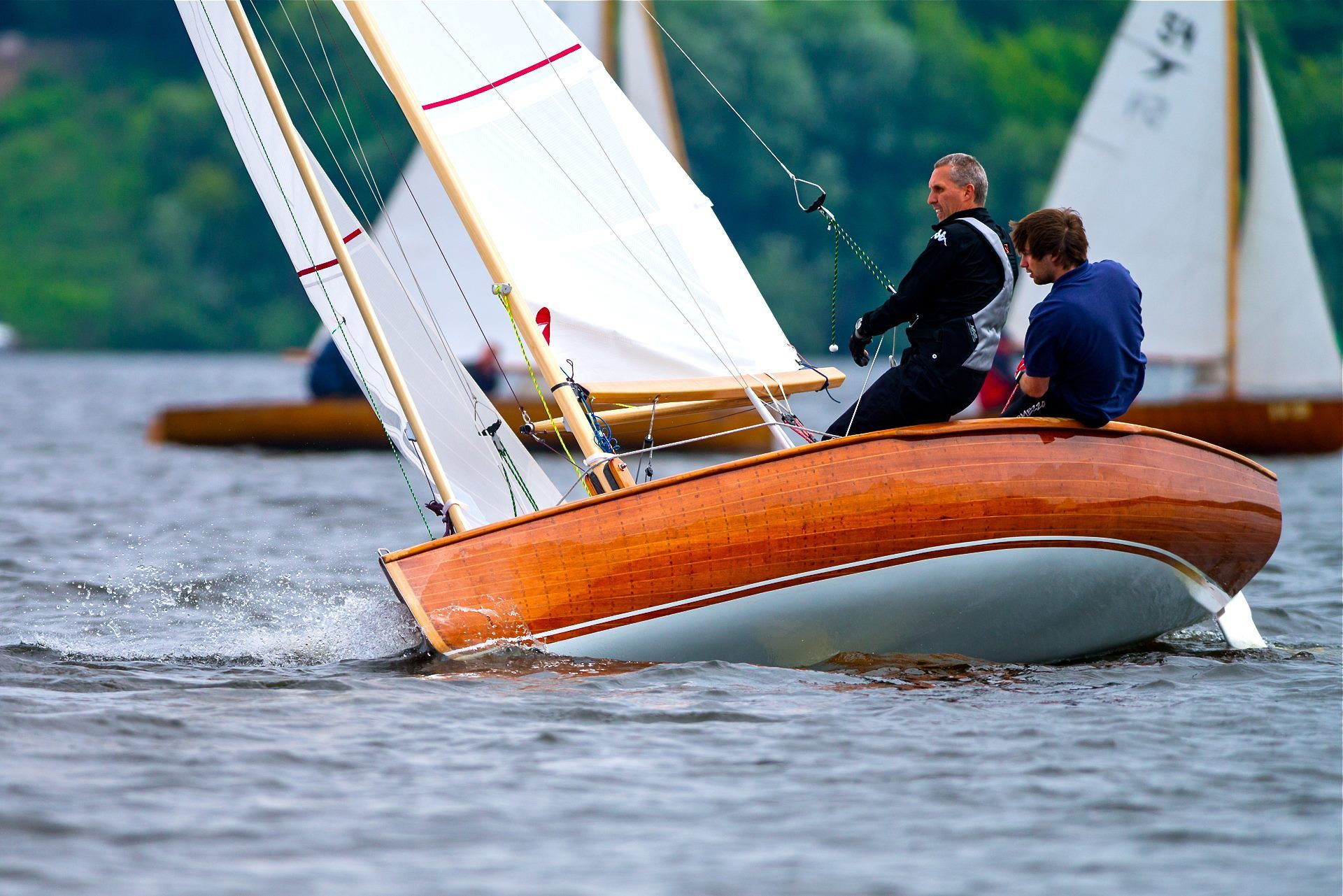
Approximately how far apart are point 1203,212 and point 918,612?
12.9 metres

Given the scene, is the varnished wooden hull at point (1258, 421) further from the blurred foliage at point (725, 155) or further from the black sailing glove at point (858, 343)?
the blurred foliage at point (725, 155)

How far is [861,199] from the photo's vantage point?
144 feet

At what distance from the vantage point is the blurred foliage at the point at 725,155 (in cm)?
4278

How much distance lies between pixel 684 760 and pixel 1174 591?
2.13 meters

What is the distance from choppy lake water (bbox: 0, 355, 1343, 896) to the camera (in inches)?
142

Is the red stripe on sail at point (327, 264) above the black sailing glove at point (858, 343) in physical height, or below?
above

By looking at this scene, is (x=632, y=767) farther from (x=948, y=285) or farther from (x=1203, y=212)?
(x=1203, y=212)

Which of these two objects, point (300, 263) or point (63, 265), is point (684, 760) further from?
point (63, 265)

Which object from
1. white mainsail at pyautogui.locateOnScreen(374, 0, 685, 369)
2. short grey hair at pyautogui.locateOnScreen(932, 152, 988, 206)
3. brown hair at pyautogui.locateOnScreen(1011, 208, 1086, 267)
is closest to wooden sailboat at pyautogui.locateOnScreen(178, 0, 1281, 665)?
brown hair at pyautogui.locateOnScreen(1011, 208, 1086, 267)

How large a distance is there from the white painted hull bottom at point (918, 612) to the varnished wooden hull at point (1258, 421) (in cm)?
1036

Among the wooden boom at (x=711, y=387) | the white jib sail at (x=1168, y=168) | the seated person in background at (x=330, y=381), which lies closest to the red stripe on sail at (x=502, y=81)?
the wooden boom at (x=711, y=387)

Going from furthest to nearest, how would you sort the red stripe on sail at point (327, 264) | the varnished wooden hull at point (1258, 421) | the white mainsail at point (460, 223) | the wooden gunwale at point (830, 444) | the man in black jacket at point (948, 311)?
the white mainsail at point (460, 223)
the varnished wooden hull at point (1258, 421)
the red stripe on sail at point (327, 264)
the man in black jacket at point (948, 311)
the wooden gunwale at point (830, 444)

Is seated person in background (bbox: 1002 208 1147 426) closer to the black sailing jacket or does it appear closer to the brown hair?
the brown hair

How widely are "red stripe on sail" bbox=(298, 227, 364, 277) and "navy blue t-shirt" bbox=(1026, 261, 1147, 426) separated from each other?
8.73ft
